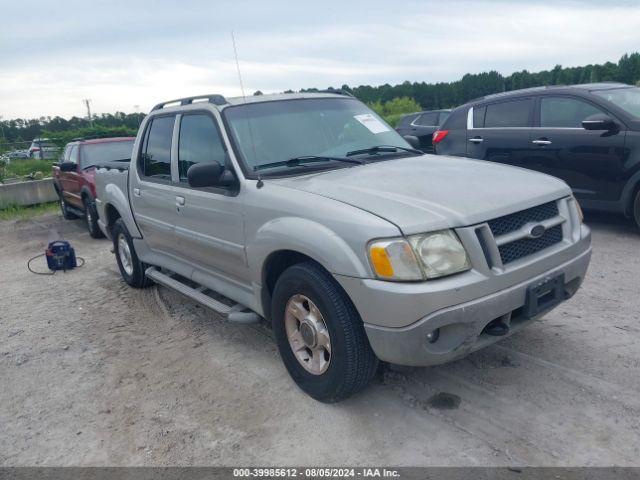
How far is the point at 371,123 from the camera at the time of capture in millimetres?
4508

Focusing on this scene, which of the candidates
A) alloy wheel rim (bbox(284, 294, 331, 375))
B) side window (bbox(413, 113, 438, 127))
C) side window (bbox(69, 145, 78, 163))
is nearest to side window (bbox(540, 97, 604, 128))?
alloy wheel rim (bbox(284, 294, 331, 375))

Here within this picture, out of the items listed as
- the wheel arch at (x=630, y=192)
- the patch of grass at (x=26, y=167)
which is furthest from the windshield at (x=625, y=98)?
the patch of grass at (x=26, y=167)

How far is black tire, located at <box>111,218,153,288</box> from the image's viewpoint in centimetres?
589

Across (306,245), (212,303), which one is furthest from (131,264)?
(306,245)

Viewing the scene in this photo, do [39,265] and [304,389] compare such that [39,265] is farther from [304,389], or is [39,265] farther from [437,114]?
[437,114]

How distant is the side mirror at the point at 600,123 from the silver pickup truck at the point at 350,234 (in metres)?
2.87

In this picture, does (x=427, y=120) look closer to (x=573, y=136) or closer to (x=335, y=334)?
(x=573, y=136)

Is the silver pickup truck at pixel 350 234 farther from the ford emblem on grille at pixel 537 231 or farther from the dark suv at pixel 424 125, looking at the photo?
the dark suv at pixel 424 125

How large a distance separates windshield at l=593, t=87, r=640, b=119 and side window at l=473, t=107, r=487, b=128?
1.56 metres

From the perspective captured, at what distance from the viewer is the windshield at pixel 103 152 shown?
385 inches

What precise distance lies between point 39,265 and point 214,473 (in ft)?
20.2

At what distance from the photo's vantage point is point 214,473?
2842mm

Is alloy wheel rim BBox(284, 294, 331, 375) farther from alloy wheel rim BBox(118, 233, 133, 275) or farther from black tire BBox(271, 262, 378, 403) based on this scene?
alloy wheel rim BBox(118, 233, 133, 275)

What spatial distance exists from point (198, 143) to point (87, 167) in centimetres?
617
